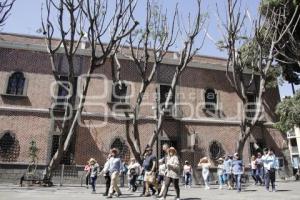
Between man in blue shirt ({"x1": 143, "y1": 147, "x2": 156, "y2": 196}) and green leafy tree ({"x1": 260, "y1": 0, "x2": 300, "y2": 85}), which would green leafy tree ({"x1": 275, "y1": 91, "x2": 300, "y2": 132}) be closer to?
green leafy tree ({"x1": 260, "y1": 0, "x2": 300, "y2": 85})

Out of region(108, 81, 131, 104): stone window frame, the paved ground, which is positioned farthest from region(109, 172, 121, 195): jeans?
region(108, 81, 131, 104): stone window frame

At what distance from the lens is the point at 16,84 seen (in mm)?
19031

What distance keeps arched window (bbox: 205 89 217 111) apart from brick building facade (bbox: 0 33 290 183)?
7 cm

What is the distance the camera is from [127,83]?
2080 centimetres

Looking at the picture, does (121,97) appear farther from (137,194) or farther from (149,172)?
(149,172)

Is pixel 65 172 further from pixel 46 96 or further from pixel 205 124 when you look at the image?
pixel 205 124

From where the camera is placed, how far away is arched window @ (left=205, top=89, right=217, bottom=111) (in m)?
22.1

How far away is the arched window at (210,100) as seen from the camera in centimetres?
2212

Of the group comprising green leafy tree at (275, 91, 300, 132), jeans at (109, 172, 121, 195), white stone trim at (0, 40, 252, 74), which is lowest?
jeans at (109, 172, 121, 195)

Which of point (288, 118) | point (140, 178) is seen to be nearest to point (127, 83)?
point (140, 178)

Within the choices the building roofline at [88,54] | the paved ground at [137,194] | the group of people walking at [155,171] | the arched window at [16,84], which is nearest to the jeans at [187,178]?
the group of people walking at [155,171]

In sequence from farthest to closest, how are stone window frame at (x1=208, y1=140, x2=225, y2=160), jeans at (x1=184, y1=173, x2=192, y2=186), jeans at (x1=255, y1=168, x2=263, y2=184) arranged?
stone window frame at (x1=208, y1=140, x2=225, y2=160)
jeans at (x1=184, y1=173, x2=192, y2=186)
jeans at (x1=255, y1=168, x2=263, y2=184)

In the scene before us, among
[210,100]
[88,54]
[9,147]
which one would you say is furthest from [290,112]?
[9,147]

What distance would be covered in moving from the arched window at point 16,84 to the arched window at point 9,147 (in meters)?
2.33
